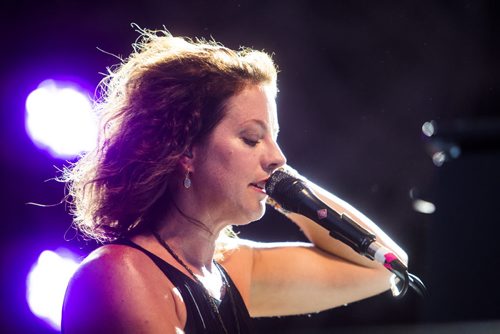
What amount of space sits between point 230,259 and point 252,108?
566 millimetres

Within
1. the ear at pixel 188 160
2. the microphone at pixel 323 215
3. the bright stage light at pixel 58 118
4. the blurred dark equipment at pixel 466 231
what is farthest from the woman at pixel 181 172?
the bright stage light at pixel 58 118

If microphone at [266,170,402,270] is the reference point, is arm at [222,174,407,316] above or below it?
below

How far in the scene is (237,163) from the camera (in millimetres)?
2061

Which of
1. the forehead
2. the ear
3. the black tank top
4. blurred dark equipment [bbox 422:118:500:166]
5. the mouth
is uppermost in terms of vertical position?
blurred dark equipment [bbox 422:118:500:166]

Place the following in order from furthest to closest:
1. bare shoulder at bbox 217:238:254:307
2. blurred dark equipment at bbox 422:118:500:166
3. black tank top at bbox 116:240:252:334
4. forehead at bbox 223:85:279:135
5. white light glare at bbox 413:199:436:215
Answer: white light glare at bbox 413:199:436:215 → blurred dark equipment at bbox 422:118:500:166 → bare shoulder at bbox 217:238:254:307 → forehead at bbox 223:85:279:135 → black tank top at bbox 116:240:252:334

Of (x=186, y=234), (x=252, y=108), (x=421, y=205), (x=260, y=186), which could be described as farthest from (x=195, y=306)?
(x=421, y=205)

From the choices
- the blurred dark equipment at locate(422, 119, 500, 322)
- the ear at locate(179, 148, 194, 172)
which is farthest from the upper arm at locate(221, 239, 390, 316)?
the blurred dark equipment at locate(422, 119, 500, 322)

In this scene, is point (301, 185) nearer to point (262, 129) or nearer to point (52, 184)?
point (262, 129)

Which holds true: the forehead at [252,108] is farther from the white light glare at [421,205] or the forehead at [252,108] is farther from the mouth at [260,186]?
the white light glare at [421,205]

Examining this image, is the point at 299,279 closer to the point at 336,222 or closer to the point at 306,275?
the point at 306,275

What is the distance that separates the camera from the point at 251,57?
2.30 meters

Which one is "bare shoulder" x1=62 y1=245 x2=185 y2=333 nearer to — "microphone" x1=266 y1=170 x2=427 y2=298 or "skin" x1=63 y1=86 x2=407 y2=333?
"skin" x1=63 y1=86 x2=407 y2=333

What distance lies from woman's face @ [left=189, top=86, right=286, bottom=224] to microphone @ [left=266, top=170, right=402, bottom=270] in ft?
0.25

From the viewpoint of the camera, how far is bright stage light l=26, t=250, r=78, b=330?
399 cm
